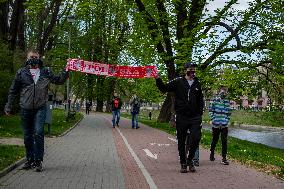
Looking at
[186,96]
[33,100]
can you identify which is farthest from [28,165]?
[186,96]

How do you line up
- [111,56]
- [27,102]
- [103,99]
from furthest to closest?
[103,99] → [111,56] → [27,102]

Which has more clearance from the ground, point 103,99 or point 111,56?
point 111,56

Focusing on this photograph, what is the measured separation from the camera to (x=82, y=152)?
523 inches

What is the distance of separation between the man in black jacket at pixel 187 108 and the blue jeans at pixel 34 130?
2418 millimetres

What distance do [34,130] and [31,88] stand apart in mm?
789

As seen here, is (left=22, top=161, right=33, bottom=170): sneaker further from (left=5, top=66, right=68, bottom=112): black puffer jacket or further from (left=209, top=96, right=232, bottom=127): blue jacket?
(left=209, top=96, right=232, bottom=127): blue jacket

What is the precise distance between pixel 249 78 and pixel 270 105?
121 inches

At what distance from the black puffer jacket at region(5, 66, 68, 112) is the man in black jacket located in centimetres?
221

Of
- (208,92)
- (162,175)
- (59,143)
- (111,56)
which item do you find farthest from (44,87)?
(111,56)

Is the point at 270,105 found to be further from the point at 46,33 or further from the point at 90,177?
the point at 90,177

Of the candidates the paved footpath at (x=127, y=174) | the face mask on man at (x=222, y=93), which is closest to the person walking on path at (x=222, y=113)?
the face mask on man at (x=222, y=93)

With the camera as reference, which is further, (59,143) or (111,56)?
(111,56)

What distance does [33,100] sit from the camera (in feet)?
30.8

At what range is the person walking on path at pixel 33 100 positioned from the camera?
9383mm
